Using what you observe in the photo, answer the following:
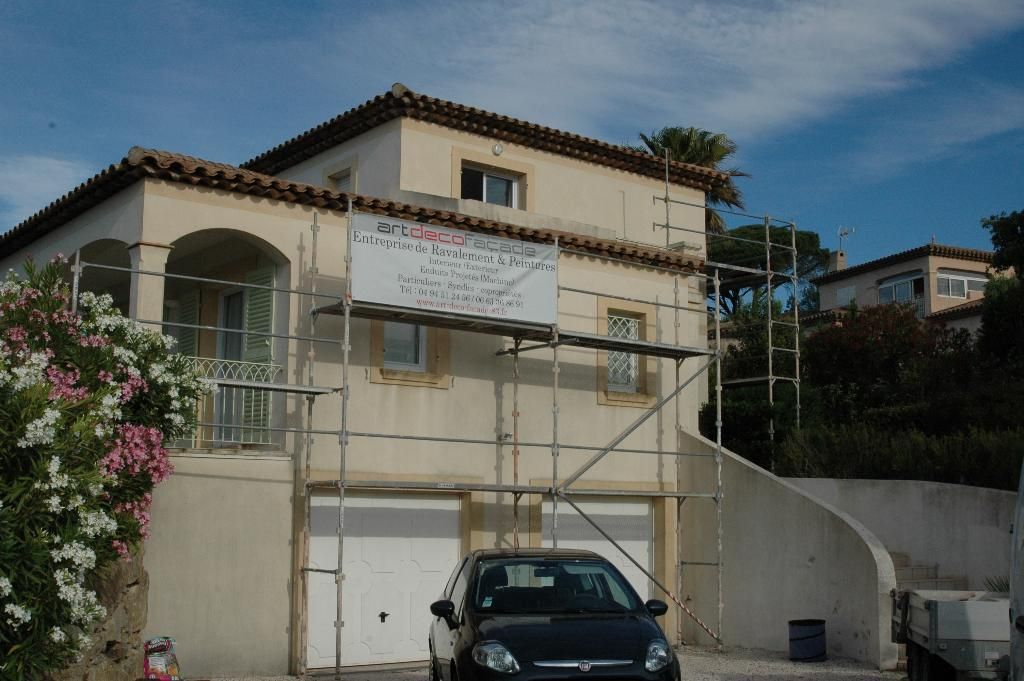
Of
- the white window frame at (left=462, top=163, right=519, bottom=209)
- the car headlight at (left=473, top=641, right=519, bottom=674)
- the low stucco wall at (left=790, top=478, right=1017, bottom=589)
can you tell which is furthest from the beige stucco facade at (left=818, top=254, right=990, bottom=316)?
the car headlight at (left=473, top=641, right=519, bottom=674)

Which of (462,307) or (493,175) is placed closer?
(462,307)

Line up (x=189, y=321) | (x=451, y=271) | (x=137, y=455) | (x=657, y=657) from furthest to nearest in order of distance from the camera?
(x=189, y=321), (x=451, y=271), (x=137, y=455), (x=657, y=657)

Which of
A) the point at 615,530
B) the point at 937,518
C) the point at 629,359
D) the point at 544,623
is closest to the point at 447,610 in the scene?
the point at 544,623

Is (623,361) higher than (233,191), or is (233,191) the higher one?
(233,191)

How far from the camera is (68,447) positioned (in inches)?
376

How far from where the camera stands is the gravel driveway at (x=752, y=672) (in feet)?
46.2

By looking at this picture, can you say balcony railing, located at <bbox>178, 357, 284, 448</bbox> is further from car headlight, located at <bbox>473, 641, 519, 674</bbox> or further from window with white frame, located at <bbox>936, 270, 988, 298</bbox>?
window with white frame, located at <bbox>936, 270, 988, 298</bbox>

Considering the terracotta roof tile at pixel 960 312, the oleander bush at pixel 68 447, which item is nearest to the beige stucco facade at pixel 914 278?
the terracotta roof tile at pixel 960 312

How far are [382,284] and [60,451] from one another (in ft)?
19.3

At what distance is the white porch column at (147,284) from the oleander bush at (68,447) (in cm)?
206

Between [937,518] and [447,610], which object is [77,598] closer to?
[447,610]

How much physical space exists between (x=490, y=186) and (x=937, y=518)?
9.45 m

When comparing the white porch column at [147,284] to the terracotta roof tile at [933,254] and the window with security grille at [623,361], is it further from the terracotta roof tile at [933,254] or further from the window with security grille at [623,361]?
the terracotta roof tile at [933,254]

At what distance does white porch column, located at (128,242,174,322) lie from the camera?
1380 centimetres
